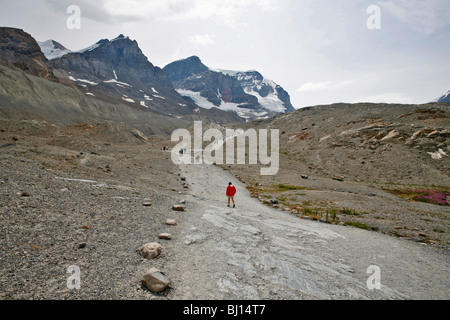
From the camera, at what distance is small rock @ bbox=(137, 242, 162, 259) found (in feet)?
23.7

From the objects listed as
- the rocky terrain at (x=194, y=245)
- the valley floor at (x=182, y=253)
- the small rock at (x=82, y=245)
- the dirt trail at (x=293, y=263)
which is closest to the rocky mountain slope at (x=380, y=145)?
the rocky terrain at (x=194, y=245)

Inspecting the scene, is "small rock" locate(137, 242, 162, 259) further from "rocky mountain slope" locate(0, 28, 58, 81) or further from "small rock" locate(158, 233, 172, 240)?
"rocky mountain slope" locate(0, 28, 58, 81)

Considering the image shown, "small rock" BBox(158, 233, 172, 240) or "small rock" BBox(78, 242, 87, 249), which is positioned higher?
"small rock" BBox(78, 242, 87, 249)

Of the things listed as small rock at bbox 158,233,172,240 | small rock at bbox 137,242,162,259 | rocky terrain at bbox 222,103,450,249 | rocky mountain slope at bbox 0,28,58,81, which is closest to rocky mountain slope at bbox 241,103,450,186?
rocky terrain at bbox 222,103,450,249

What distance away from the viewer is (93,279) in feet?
18.5

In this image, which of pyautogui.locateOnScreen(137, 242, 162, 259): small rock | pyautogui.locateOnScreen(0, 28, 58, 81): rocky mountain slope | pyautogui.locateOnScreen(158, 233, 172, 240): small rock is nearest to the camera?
pyautogui.locateOnScreen(137, 242, 162, 259): small rock

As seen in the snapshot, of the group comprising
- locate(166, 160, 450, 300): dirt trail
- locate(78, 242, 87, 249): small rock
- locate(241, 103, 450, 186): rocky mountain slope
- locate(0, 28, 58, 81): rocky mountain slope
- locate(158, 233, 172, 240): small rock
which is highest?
locate(0, 28, 58, 81): rocky mountain slope

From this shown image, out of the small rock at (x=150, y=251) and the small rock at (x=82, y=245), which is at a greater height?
the small rock at (x=82, y=245)

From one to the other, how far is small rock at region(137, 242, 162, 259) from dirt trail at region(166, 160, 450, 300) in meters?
0.77

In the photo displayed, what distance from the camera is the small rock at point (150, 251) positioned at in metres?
7.23

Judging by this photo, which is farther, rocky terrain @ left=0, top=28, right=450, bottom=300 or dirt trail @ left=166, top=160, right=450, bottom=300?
dirt trail @ left=166, top=160, right=450, bottom=300

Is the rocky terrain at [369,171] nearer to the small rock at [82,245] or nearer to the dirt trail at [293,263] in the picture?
the dirt trail at [293,263]

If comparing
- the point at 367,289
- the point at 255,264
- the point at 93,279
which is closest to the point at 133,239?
the point at 93,279

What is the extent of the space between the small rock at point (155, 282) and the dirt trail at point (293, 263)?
362mm
